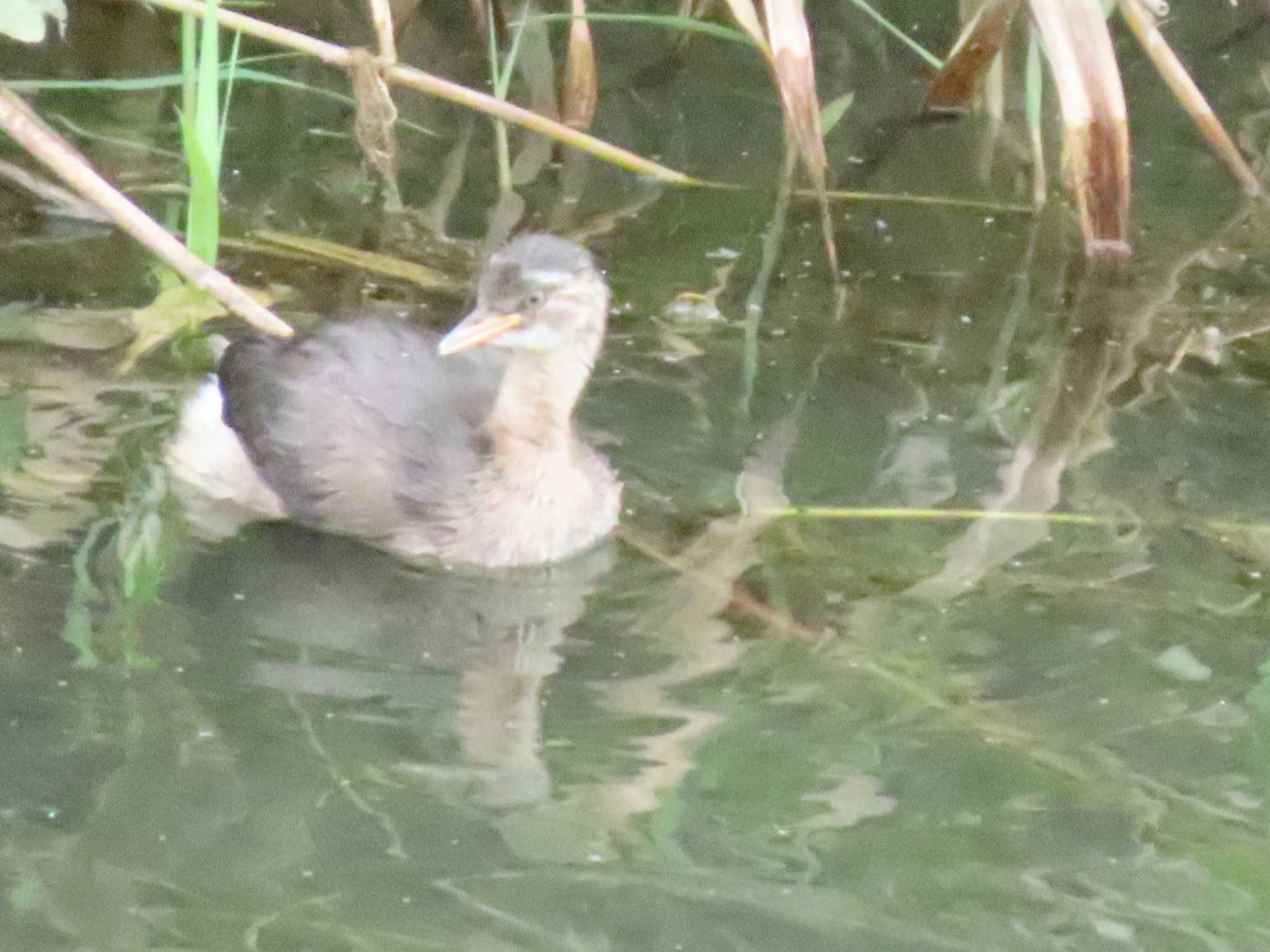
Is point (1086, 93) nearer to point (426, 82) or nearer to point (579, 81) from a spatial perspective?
point (579, 81)

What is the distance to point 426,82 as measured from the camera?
5.07 meters

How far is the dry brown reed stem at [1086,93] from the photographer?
5.15m

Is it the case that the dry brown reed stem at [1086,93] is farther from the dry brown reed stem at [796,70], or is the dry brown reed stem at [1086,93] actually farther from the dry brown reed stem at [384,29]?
the dry brown reed stem at [384,29]

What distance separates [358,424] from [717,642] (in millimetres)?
947

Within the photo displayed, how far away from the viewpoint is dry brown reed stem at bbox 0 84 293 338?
4359 millimetres

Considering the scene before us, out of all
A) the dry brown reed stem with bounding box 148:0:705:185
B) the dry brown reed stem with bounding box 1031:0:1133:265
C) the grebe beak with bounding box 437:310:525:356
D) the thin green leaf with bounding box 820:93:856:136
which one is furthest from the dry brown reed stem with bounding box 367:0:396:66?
the dry brown reed stem with bounding box 1031:0:1133:265

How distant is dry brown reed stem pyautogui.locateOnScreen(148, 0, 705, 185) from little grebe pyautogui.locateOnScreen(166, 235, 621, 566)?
0.72 m

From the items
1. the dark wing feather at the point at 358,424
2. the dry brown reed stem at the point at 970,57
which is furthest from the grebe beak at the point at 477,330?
the dry brown reed stem at the point at 970,57

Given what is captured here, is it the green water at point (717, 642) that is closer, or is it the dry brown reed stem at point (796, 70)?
the green water at point (717, 642)

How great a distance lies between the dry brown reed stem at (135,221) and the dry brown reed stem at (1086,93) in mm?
1958

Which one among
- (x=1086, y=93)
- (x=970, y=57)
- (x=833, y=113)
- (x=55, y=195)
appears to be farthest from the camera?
(x=970, y=57)

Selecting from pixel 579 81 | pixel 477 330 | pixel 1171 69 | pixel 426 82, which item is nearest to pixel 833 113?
pixel 579 81

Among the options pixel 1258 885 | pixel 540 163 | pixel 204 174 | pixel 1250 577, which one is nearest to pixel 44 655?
pixel 204 174

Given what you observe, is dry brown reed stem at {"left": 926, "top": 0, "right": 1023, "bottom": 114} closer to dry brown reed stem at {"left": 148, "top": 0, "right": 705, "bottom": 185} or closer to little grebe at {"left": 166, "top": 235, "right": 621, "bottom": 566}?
dry brown reed stem at {"left": 148, "top": 0, "right": 705, "bottom": 185}
